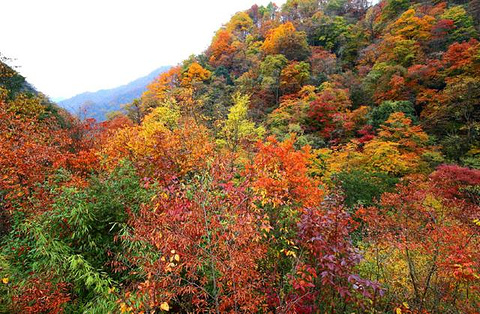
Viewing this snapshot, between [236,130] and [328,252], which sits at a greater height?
[328,252]

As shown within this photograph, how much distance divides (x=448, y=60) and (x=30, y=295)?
27548mm

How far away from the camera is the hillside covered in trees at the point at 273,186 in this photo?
3.47 meters

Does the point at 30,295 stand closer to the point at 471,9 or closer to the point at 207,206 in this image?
the point at 207,206

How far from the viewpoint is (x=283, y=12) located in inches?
1815

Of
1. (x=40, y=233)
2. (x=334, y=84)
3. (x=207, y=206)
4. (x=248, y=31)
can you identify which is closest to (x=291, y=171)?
(x=207, y=206)

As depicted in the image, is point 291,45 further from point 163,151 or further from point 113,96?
point 113,96

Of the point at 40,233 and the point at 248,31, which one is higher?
the point at 248,31

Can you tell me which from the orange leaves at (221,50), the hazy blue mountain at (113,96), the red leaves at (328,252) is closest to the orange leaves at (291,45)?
the orange leaves at (221,50)

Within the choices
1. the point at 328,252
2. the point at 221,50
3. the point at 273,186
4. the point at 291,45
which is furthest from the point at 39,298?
the point at 221,50

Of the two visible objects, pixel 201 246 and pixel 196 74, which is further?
pixel 196 74

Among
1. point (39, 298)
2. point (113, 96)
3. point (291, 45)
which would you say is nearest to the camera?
point (39, 298)

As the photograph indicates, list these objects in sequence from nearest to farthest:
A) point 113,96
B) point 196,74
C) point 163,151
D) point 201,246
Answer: point 201,246
point 163,151
point 196,74
point 113,96

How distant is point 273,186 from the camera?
801 centimetres

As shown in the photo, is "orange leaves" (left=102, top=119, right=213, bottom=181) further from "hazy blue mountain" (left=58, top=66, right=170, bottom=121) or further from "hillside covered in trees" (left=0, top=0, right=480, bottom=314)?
"hazy blue mountain" (left=58, top=66, right=170, bottom=121)
